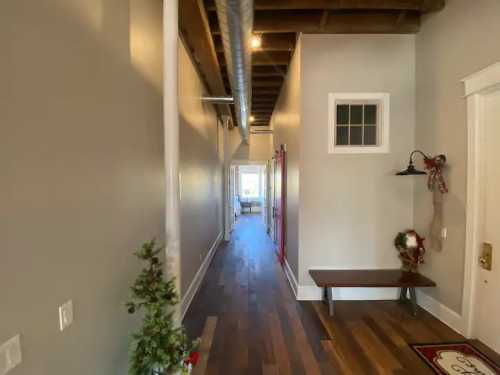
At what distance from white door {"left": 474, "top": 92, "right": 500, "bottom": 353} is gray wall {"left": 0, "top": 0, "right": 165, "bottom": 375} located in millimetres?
3204

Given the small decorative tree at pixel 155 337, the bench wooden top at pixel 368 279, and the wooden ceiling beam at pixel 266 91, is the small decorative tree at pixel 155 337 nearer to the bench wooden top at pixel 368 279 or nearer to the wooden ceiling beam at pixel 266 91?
the bench wooden top at pixel 368 279

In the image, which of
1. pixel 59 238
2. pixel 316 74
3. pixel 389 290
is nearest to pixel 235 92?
pixel 316 74

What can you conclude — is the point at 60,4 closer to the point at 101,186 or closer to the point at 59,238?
the point at 101,186

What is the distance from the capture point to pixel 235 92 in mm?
3936

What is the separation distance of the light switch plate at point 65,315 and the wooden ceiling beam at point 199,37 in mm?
2660

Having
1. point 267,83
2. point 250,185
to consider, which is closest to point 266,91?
point 267,83

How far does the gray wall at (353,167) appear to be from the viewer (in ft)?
11.6

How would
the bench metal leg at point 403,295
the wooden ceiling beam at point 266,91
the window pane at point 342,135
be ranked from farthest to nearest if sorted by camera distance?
the wooden ceiling beam at point 266,91, the window pane at point 342,135, the bench metal leg at point 403,295

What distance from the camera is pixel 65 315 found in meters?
1.26

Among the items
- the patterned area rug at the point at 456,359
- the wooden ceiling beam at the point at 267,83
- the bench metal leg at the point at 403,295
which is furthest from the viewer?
the wooden ceiling beam at the point at 267,83

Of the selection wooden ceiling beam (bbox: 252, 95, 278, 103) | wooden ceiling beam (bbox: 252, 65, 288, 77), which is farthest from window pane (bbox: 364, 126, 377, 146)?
wooden ceiling beam (bbox: 252, 95, 278, 103)

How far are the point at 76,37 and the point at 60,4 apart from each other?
0.47ft

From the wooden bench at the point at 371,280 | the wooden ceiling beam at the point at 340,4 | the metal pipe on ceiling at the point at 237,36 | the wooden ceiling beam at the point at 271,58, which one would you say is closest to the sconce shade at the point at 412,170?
the wooden bench at the point at 371,280

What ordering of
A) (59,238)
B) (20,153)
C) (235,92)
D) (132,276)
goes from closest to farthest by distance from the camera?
1. (20,153)
2. (59,238)
3. (132,276)
4. (235,92)
